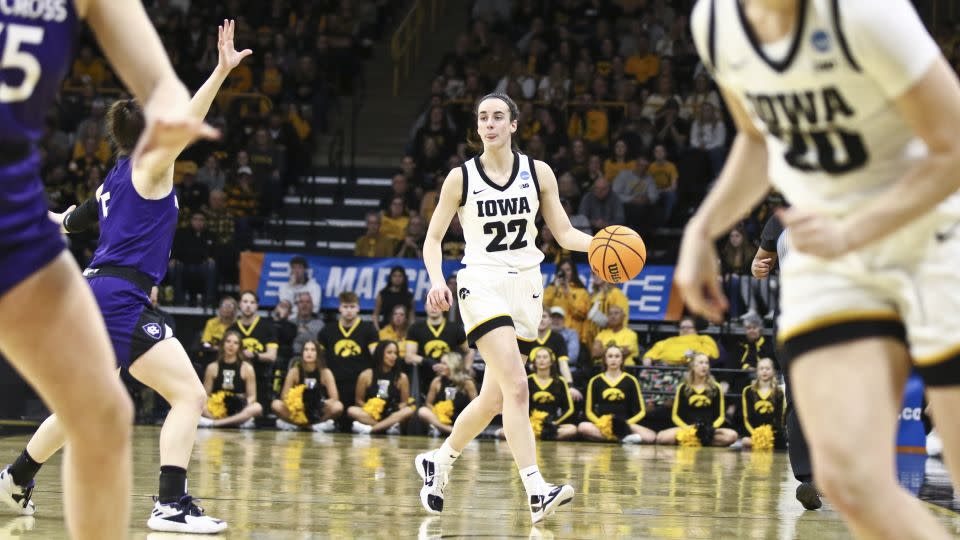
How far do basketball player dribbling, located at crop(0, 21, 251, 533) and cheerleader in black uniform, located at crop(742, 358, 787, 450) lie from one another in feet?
25.6

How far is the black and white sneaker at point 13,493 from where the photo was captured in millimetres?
6316

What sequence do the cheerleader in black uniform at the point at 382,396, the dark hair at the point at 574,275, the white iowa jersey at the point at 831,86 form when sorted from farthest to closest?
the dark hair at the point at 574,275 < the cheerleader in black uniform at the point at 382,396 < the white iowa jersey at the point at 831,86

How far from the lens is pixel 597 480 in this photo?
29.4 ft

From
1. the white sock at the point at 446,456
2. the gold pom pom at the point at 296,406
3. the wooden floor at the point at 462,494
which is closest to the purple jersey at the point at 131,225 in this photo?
A: the wooden floor at the point at 462,494

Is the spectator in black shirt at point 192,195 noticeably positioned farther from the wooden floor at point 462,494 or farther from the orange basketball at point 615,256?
the orange basketball at point 615,256

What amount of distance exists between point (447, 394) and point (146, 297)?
7188mm

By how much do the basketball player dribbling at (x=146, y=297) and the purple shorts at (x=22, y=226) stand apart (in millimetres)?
2969

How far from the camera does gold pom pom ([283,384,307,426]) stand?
43.5 feet

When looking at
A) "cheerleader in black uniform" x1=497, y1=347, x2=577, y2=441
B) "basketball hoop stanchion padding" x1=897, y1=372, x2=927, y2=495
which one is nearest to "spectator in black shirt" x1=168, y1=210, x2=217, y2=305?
"cheerleader in black uniform" x1=497, y1=347, x2=577, y2=441

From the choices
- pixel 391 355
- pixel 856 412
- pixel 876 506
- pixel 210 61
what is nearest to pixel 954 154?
pixel 856 412

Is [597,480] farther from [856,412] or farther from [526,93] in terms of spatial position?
[526,93]

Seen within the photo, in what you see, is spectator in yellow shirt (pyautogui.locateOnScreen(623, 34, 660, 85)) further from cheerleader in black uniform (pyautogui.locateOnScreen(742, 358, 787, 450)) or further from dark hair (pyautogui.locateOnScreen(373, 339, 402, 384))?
dark hair (pyautogui.locateOnScreen(373, 339, 402, 384))

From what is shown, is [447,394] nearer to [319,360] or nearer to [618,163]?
[319,360]

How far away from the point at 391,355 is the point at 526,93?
632cm
